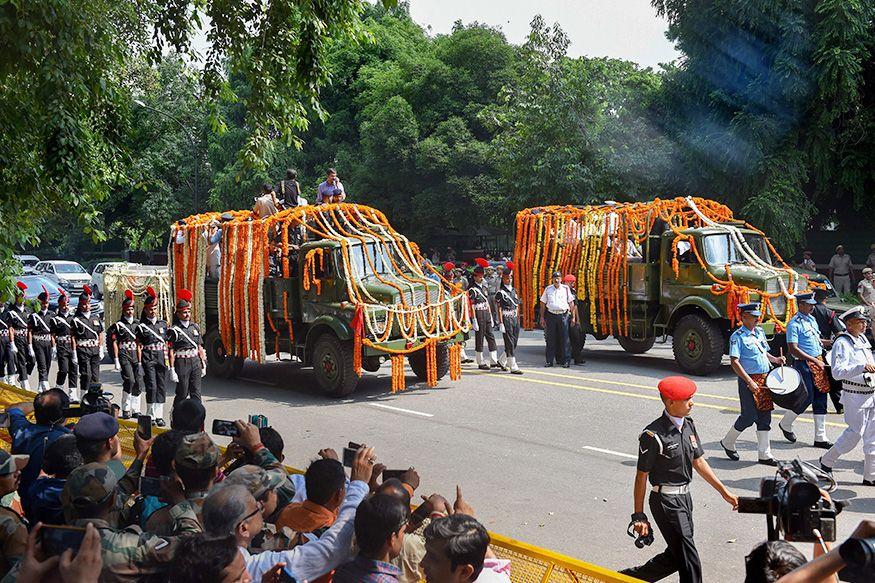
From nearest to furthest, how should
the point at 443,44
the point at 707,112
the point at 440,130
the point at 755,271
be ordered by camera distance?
the point at 755,271 → the point at 707,112 → the point at 440,130 → the point at 443,44

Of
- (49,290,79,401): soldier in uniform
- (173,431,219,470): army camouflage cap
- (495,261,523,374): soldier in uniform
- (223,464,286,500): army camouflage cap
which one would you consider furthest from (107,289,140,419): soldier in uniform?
(223,464,286,500): army camouflage cap

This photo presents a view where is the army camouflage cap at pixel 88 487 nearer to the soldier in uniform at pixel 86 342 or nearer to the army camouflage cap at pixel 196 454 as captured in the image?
the army camouflage cap at pixel 196 454

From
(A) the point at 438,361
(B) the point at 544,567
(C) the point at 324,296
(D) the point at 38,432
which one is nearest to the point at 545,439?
(A) the point at 438,361

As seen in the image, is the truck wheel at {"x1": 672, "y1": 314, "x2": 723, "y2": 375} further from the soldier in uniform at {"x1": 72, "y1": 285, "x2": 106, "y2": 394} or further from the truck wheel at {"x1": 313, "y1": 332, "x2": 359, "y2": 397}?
the soldier in uniform at {"x1": 72, "y1": 285, "x2": 106, "y2": 394}

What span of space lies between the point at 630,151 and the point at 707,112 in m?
2.34

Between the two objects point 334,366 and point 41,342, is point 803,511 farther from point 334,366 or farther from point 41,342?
point 41,342

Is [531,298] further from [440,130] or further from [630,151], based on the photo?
[440,130]

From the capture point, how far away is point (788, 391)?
30.8 ft

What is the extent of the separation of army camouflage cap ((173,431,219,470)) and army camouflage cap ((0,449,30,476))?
914 mm

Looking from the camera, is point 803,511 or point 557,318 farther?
point 557,318

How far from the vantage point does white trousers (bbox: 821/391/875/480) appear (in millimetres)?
8594

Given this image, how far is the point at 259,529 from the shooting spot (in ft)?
12.8

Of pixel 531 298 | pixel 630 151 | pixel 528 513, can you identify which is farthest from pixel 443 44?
pixel 528 513

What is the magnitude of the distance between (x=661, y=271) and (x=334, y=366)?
5.81 metres
